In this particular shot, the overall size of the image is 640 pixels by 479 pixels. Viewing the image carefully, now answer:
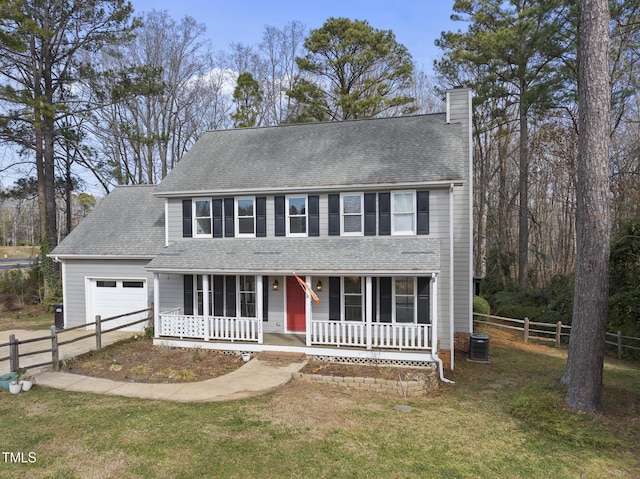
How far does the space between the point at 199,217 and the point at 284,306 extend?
4.32 m

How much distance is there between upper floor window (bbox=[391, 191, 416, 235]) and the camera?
37.9ft

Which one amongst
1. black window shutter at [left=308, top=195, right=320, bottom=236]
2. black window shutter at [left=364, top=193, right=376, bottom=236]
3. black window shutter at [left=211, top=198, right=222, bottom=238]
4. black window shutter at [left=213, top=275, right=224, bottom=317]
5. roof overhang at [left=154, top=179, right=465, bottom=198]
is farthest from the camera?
black window shutter at [left=211, top=198, right=222, bottom=238]

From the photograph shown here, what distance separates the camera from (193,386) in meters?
8.81

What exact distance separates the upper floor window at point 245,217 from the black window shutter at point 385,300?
4.61 m

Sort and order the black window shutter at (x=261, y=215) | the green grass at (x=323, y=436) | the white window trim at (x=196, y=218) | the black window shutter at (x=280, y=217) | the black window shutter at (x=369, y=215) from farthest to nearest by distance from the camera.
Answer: the white window trim at (x=196, y=218) → the black window shutter at (x=261, y=215) → the black window shutter at (x=280, y=217) → the black window shutter at (x=369, y=215) → the green grass at (x=323, y=436)

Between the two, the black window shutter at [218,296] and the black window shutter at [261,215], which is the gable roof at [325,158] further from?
the black window shutter at [218,296]

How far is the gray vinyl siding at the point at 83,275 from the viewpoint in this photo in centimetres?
1419

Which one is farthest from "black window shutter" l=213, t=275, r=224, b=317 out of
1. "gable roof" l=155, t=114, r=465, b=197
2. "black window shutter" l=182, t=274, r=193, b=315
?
"gable roof" l=155, t=114, r=465, b=197

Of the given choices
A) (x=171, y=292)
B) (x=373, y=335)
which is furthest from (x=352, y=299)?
(x=171, y=292)

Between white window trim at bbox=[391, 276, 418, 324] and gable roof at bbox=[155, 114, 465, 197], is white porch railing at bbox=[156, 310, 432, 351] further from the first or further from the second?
gable roof at bbox=[155, 114, 465, 197]

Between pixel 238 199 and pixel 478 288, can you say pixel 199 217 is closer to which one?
pixel 238 199

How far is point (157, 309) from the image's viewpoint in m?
12.3

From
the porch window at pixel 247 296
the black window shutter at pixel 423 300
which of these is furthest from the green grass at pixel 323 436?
the porch window at pixel 247 296

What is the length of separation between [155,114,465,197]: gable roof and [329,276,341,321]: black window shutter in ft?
9.85
